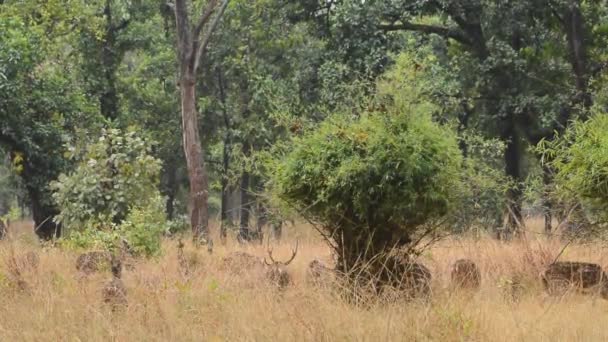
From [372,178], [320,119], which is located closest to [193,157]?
[320,119]

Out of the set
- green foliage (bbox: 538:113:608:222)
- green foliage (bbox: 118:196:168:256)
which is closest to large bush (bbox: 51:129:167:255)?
green foliage (bbox: 118:196:168:256)

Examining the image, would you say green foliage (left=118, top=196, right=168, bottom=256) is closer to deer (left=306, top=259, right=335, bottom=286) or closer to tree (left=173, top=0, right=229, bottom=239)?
tree (left=173, top=0, right=229, bottom=239)

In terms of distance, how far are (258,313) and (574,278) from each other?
3.48 m

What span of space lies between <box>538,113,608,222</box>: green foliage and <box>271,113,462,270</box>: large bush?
1.10 metres

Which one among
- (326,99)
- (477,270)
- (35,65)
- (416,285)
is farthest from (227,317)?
(35,65)

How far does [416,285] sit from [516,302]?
919 mm

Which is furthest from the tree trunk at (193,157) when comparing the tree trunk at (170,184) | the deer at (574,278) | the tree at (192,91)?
the tree trunk at (170,184)

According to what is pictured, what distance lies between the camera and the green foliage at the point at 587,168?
22.4 ft

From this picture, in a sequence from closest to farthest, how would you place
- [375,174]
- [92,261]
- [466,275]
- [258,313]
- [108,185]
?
[258,313]
[375,174]
[466,275]
[92,261]
[108,185]

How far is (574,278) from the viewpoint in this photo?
7.50 m

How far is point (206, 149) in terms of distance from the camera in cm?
2605

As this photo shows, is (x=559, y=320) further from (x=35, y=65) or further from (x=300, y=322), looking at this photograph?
(x=35, y=65)

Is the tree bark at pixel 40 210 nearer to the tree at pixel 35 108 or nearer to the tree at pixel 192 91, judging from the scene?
the tree at pixel 35 108

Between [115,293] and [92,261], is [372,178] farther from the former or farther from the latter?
[92,261]
